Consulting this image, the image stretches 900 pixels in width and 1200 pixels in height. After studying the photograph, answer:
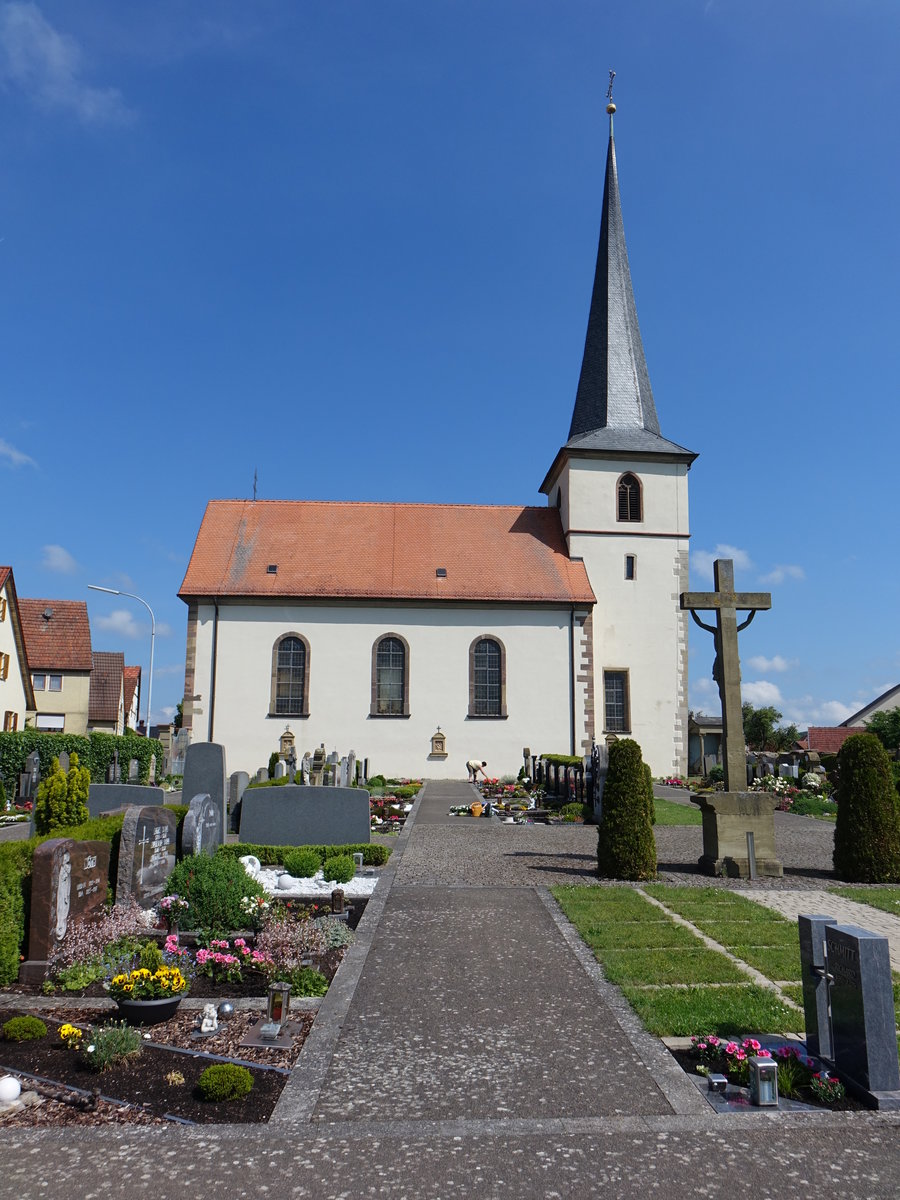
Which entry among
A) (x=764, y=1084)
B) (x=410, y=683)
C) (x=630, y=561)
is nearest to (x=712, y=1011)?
(x=764, y=1084)

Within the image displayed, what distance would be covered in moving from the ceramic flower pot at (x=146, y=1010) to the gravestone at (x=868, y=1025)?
4367mm

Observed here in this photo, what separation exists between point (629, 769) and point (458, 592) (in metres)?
20.4

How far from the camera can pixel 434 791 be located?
89.6 feet

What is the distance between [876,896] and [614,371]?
1083 inches

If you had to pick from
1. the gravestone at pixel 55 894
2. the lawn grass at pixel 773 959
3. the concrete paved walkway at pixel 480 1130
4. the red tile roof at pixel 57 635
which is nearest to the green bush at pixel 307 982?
the concrete paved walkway at pixel 480 1130

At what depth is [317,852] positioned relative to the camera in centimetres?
1336

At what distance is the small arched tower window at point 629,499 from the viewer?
3394 centimetres

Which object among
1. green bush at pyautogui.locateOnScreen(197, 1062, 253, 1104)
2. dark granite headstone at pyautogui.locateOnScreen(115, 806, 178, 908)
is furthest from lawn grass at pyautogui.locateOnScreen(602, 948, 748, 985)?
dark granite headstone at pyautogui.locateOnScreen(115, 806, 178, 908)

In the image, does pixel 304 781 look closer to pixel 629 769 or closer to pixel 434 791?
pixel 434 791

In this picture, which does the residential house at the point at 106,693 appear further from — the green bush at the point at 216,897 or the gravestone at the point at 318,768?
the green bush at the point at 216,897

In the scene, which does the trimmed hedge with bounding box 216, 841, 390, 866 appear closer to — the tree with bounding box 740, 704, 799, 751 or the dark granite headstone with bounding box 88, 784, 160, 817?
the dark granite headstone with bounding box 88, 784, 160, 817

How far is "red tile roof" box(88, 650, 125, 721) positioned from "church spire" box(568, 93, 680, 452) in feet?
103

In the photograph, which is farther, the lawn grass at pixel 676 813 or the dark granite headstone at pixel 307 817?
the lawn grass at pixel 676 813

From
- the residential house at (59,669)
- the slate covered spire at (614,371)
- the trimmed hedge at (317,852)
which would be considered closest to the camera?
the trimmed hedge at (317,852)
